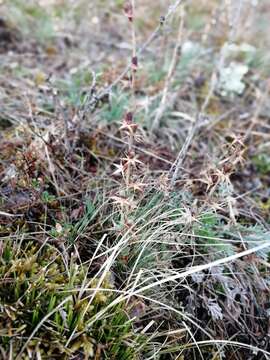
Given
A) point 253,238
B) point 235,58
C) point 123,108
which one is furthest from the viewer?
point 235,58

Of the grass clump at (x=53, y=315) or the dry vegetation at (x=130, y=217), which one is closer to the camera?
the grass clump at (x=53, y=315)

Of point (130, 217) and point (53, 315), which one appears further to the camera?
point (130, 217)

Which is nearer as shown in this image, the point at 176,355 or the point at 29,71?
the point at 176,355

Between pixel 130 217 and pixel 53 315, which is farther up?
pixel 130 217

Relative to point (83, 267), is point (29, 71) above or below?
above

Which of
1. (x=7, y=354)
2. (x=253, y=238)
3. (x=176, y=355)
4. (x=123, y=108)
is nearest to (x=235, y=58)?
(x=123, y=108)

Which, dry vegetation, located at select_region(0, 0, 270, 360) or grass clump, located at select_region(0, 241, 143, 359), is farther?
dry vegetation, located at select_region(0, 0, 270, 360)

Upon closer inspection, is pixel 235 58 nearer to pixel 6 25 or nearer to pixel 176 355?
pixel 6 25

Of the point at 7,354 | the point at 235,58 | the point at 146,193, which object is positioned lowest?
the point at 7,354
